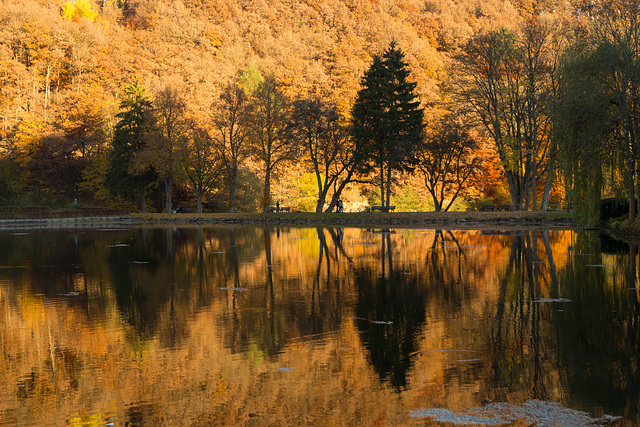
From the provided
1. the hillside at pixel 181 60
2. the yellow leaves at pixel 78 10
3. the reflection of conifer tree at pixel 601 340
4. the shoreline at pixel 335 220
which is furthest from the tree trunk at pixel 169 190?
the yellow leaves at pixel 78 10

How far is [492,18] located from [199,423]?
3996 inches

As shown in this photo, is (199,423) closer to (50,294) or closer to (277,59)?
(50,294)

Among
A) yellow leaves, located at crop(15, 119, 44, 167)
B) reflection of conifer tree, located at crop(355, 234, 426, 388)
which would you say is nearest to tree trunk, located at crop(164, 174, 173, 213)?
yellow leaves, located at crop(15, 119, 44, 167)

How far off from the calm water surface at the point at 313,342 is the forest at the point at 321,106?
14.9 m

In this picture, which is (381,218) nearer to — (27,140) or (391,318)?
(391,318)

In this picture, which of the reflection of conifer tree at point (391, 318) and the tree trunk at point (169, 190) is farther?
the tree trunk at point (169, 190)

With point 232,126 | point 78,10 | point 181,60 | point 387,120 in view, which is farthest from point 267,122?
point 78,10

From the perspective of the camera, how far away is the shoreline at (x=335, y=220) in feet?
142

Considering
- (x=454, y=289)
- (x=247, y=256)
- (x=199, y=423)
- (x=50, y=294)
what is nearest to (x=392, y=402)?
(x=199, y=423)

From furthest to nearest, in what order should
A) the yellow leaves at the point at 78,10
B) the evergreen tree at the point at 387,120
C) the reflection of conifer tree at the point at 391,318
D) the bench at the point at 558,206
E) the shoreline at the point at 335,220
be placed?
the yellow leaves at the point at 78,10 → the bench at the point at 558,206 → the evergreen tree at the point at 387,120 → the shoreline at the point at 335,220 → the reflection of conifer tree at the point at 391,318

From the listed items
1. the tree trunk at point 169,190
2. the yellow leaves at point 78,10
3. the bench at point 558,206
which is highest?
the yellow leaves at point 78,10

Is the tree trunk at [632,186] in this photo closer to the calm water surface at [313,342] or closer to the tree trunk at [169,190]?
A: the calm water surface at [313,342]

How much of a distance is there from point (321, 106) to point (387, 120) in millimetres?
5886

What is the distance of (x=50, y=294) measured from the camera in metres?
14.2
